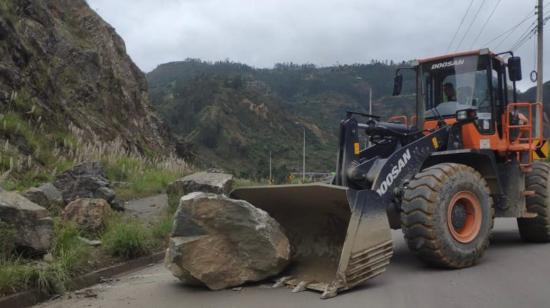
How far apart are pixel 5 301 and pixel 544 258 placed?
6.90 metres

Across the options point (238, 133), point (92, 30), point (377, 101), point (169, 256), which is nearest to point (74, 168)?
point (169, 256)

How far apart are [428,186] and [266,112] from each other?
84.5 meters

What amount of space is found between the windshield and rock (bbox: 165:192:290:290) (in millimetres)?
3954

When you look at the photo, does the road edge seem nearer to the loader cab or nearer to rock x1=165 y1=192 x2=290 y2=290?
rock x1=165 y1=192 x2=290 y2=290

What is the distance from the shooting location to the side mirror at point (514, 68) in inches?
376

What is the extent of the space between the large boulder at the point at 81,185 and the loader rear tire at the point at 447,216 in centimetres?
671

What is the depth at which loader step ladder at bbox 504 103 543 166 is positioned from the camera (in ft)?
30.9

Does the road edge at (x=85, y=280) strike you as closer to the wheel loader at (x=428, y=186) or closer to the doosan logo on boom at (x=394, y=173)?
the wheel loader at (x=428, y=186)

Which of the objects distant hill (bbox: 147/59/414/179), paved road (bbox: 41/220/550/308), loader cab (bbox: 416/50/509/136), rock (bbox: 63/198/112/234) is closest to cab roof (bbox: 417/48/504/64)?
loader cab (bbox: 416/50/509/136)

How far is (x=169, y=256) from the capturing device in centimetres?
722

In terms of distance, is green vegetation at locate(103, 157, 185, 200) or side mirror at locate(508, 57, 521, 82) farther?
green vegetation at locate(103, 157, 185, 200)

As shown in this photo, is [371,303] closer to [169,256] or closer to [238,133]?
[169,256]

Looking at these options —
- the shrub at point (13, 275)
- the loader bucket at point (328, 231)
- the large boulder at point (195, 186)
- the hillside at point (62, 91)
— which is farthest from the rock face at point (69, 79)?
the loader bucket at point (328, 231)

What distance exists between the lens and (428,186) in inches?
294
